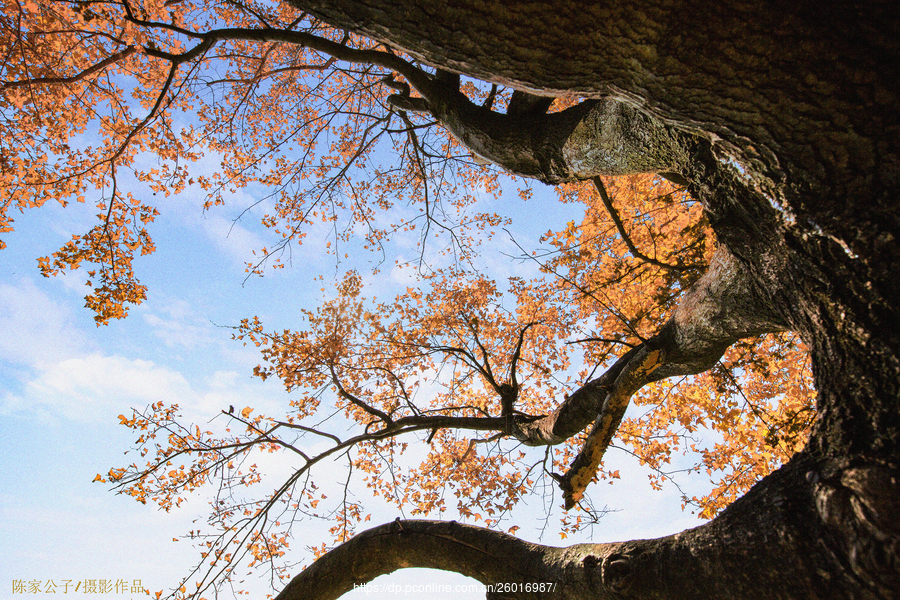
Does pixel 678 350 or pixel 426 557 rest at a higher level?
pixel 678 350

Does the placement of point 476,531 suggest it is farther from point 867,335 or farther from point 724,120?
point 724,120

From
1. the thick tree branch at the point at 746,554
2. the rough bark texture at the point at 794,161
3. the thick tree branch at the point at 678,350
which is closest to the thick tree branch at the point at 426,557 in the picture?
the thick tree branch at the point at 746,554

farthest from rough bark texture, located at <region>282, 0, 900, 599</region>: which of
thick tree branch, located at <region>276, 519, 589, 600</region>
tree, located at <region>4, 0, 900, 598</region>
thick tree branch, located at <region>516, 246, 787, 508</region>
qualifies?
thick tree branch, located at <region>276, 519, 589, 600</region>

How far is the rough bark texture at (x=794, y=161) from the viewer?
1.56 metres

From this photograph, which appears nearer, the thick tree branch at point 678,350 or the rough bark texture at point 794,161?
the rough bark texture at point 794,161

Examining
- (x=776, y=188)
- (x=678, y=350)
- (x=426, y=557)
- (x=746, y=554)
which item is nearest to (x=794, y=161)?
(x=776, y=188)

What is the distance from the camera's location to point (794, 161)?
1785mm

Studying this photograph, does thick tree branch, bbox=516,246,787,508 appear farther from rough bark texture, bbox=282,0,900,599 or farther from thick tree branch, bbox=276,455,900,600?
thick tree branch, bbox=276,455,900,600

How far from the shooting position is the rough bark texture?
156cm

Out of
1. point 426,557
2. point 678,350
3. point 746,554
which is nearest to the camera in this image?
point 746,554

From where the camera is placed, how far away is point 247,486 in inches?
252

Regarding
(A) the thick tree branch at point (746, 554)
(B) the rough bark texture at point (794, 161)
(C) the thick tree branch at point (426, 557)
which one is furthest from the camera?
(C) the thick tree branch at point (426, 557)

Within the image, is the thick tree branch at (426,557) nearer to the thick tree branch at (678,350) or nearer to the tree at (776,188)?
the tree at (776,188)

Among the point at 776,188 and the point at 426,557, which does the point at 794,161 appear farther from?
the point at 426,557
